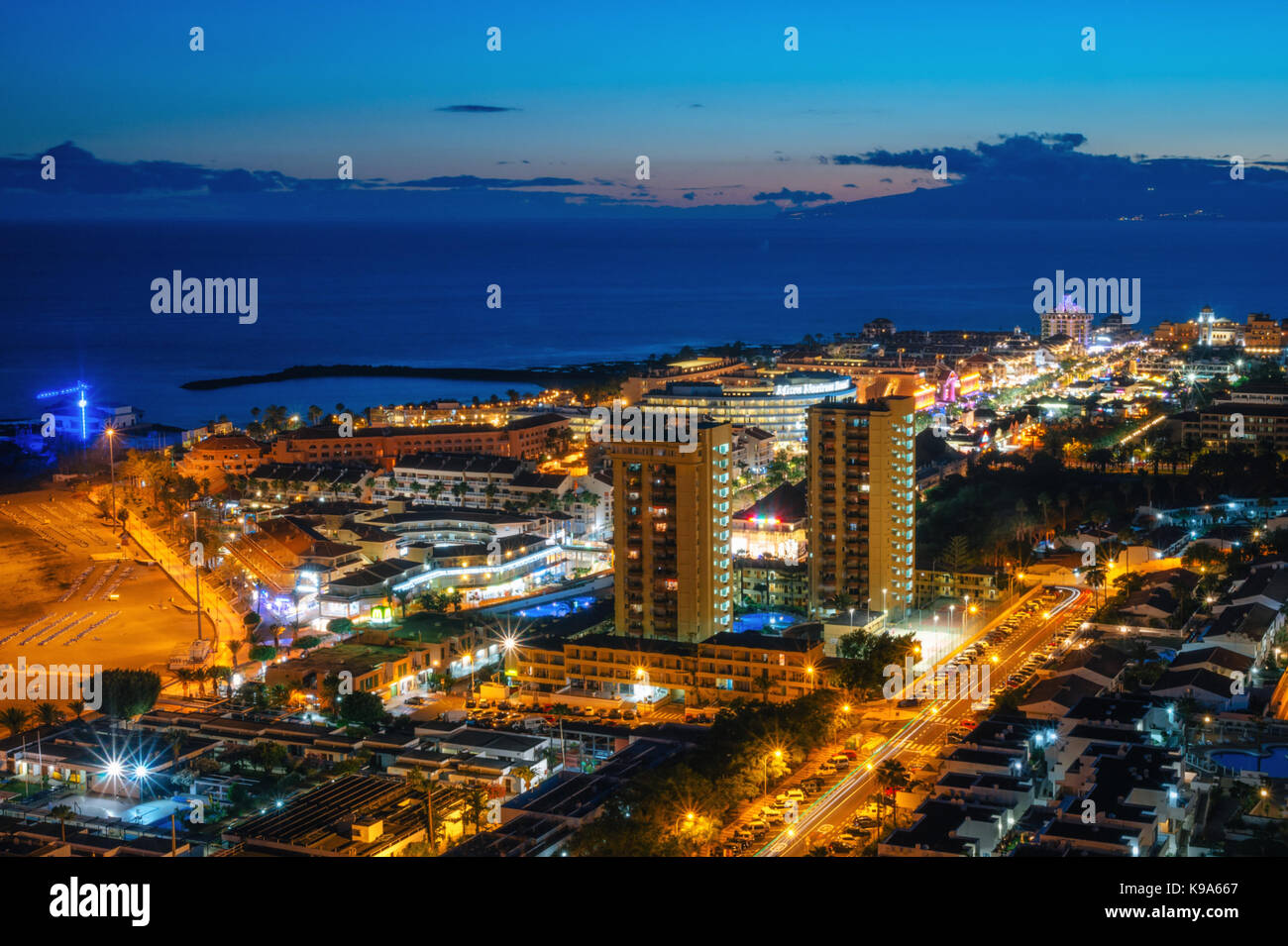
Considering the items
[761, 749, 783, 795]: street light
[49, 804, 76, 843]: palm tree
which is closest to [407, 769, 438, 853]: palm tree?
[49, 804, 76, 843]: palm tree

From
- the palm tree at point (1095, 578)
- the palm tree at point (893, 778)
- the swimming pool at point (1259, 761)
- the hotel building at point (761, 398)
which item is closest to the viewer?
the palm tree at point (893, 778)

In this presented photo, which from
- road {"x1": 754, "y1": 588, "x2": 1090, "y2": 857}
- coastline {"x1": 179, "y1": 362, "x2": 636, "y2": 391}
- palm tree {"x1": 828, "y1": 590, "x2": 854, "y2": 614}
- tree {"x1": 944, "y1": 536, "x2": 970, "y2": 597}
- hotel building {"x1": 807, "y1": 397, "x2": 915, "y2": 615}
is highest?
coastline {"x1": 179, "y1": 362, "x2": 636, "y2": 391}

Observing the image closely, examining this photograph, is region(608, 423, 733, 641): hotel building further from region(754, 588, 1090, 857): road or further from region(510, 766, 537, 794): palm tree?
region(510, 766, 537, 794): palm tree

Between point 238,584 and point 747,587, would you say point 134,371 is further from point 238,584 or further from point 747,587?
point 747,587

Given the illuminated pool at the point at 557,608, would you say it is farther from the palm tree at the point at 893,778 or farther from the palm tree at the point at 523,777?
the palm tree at the point at 893,778

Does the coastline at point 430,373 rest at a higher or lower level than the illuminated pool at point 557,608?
higher

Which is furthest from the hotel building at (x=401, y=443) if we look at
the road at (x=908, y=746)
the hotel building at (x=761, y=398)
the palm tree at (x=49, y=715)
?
the palm tree at (x=49, y=715)

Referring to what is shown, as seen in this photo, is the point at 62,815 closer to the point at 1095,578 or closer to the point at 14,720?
the point at 14,720
